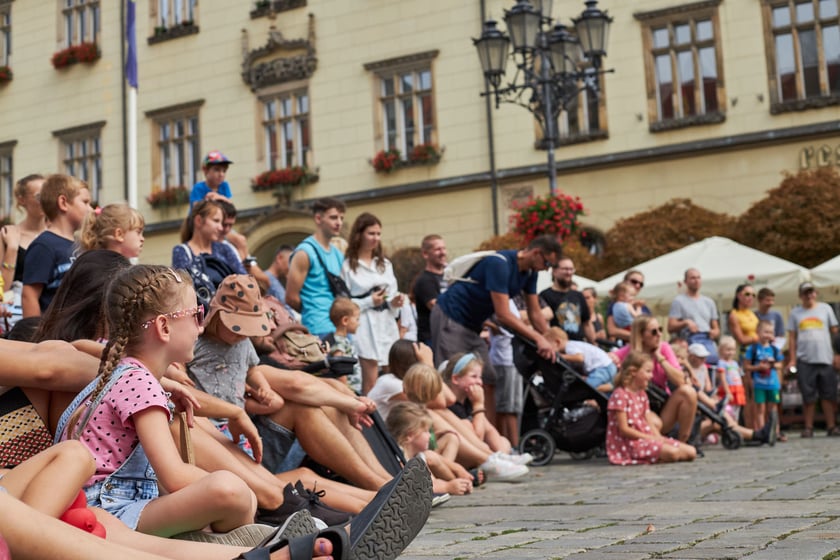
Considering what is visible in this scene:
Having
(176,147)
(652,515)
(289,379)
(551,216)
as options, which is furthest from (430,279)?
(176,147)

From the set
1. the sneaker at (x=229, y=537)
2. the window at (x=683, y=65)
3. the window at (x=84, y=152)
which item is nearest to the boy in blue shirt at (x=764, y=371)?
the window at (x=683, y=65)

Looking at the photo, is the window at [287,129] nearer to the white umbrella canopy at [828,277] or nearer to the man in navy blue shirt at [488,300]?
the white umbrella canopy at [828,277]

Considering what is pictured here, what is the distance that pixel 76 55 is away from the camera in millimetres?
29141

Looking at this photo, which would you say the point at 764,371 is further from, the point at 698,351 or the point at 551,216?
the point at 551,216

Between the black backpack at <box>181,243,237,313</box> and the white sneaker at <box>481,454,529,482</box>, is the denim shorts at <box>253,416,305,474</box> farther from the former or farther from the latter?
the white sneaker at <box>481,454,529,482</box>

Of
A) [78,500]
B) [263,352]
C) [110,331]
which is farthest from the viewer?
[263,352]

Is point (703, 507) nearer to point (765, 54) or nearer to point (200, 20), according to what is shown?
point (765, 54)

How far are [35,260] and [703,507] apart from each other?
12.2 ft

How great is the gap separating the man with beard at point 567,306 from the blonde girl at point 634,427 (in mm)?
1637

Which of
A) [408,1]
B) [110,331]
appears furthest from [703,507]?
[408,1]

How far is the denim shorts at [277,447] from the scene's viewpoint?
19.2ft

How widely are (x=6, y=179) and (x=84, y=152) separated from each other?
2.78 metres

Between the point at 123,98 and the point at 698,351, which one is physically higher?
the point at 123,98

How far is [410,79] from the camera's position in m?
24.5
